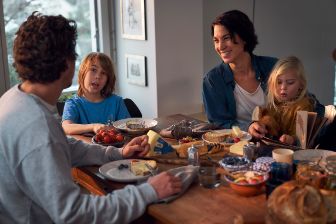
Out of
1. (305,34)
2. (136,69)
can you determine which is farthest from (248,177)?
(305,34)

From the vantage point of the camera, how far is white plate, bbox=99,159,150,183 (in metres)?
1.54

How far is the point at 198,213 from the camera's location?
1.29m

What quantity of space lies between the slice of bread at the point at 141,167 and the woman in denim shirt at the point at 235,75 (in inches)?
29.4

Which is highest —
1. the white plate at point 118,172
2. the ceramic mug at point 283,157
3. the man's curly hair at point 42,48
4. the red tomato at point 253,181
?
the man's curly hair at point 42,48

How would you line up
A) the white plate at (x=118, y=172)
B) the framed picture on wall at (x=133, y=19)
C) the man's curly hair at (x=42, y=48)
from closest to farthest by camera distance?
the man's curly hair at (x=42, y=48) → the white plate at (x=118, y=172) → the framed picture on wall at (x=133, y=19)

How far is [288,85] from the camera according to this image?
2150mm

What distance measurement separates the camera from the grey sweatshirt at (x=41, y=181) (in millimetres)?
1236

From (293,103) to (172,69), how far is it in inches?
54.0

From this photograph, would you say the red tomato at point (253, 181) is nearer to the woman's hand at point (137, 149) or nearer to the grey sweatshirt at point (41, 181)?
the grey sweatshirt at point (41, 181)

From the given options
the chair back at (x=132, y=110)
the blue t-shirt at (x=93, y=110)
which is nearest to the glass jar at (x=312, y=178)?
the blue t-shirt at (x=93, y=110)

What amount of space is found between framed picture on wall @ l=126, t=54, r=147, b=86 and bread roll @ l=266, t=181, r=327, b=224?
234cm

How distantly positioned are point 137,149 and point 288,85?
86 cm

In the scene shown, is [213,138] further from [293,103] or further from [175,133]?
[293,103]

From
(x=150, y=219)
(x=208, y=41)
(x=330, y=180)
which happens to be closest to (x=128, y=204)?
(x=150, y=219)
